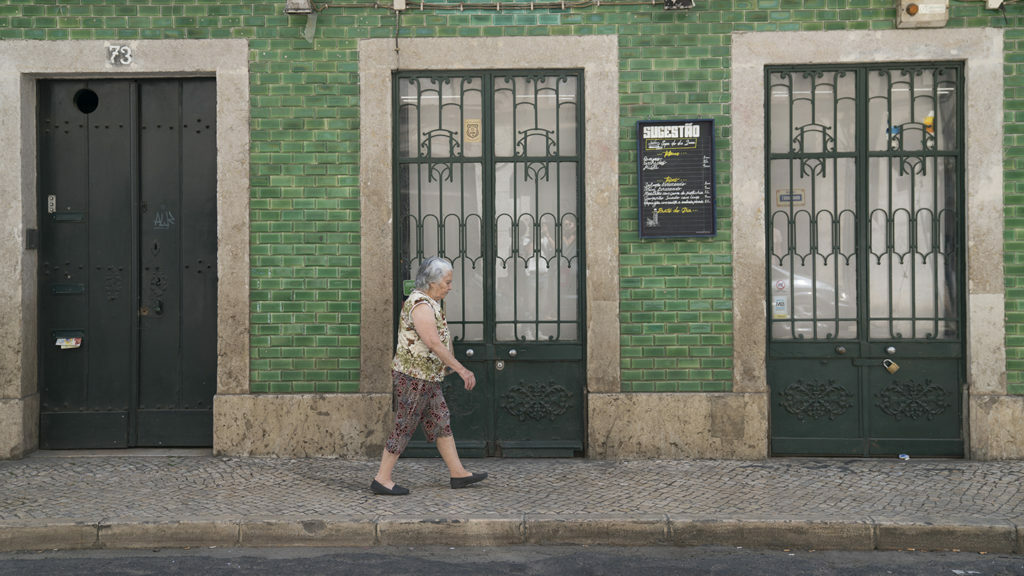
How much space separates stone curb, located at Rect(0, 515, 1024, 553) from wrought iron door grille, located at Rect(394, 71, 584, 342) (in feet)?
7.72

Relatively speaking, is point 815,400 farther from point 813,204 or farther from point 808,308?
point 813,204

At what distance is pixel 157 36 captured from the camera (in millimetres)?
7328

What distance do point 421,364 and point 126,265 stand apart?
10.4 ft

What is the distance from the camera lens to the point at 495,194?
24.5 ft

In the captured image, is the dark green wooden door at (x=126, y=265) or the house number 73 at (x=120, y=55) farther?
the dark green wooden door at (x=126, y=265)

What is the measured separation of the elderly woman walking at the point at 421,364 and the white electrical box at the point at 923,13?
14.1 ft

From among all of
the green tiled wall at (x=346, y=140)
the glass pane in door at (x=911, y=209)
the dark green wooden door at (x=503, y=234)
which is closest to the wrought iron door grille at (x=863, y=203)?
the glass pane in door at (x=911, y=209)

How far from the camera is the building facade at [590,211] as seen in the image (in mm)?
7254

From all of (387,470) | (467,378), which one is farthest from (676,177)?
(387,470)

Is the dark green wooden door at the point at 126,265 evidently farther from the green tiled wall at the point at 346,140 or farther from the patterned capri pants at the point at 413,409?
the patterned capri pants at the point at 413,409

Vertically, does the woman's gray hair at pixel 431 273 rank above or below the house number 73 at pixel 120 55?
below

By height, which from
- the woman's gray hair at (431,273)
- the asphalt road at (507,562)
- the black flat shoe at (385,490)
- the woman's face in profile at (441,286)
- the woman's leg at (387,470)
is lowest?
the asphalt road at (507,562)

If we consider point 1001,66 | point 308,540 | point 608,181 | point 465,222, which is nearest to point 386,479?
point 308,540

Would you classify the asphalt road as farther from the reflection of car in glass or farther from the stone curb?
the reflection of car in glass
